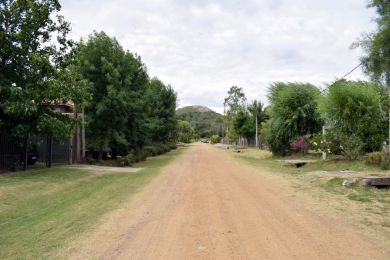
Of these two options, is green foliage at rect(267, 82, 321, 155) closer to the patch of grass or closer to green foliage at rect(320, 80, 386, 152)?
green foliage at rect(320, 80, 386, 152)

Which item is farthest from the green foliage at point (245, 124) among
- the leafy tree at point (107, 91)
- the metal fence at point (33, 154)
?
the metal fence at point (33, 154)

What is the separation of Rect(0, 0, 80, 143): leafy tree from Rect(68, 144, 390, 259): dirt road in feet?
27.5

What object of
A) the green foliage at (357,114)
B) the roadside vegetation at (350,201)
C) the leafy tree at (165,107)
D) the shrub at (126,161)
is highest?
the leafy tree at (165,107)

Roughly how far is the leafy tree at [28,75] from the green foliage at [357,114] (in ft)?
47.9

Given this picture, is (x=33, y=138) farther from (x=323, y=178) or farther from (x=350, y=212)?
(x=350, y=212)

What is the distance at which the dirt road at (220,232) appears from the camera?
251 inches

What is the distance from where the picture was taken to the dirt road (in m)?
6.37

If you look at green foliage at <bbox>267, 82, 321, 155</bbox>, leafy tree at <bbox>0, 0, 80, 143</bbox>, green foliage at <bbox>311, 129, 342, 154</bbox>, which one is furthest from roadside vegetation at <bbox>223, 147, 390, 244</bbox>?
green foliage at <bbox>267, 82, 321, 155</bbox>

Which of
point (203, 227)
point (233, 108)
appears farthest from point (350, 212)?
point (233, 108)

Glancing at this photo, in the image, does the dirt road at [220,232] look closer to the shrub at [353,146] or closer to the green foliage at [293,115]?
the shrub at [353,146]

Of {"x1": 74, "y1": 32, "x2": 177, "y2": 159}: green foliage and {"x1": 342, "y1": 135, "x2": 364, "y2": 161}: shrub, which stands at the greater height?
{"x1": 74, "y1": 32, "x2": 177, "y2": 159}: green foliage

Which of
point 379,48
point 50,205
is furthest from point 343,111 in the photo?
point 50,205

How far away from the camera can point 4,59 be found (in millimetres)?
18375

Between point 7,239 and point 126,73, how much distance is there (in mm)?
21020
